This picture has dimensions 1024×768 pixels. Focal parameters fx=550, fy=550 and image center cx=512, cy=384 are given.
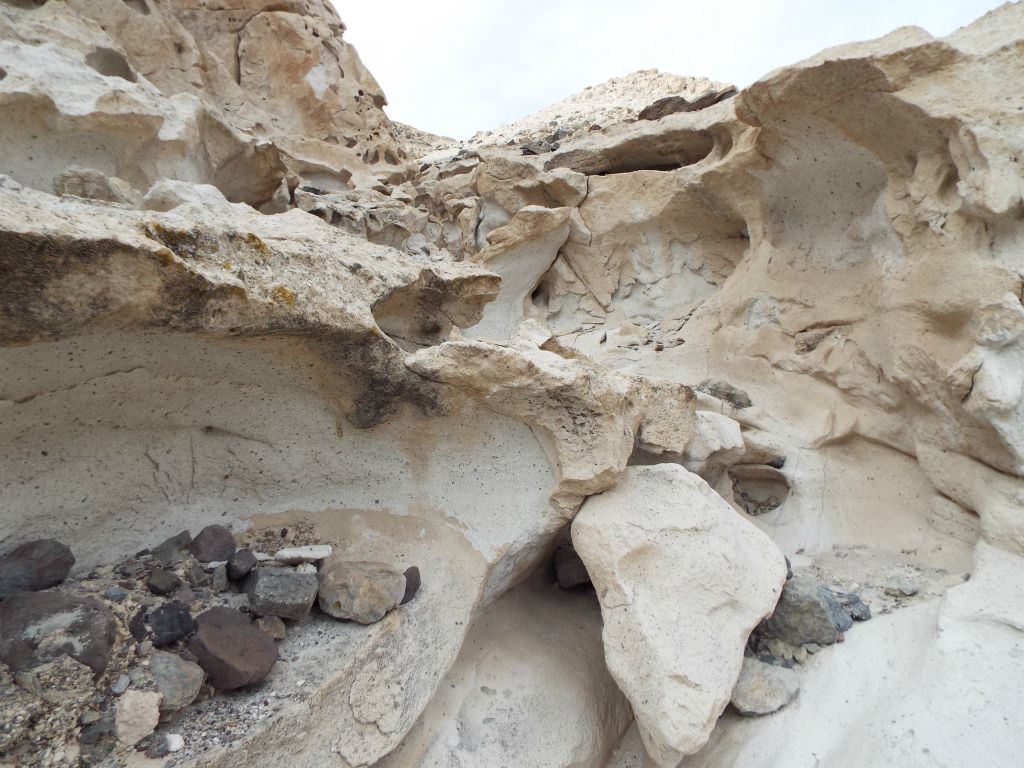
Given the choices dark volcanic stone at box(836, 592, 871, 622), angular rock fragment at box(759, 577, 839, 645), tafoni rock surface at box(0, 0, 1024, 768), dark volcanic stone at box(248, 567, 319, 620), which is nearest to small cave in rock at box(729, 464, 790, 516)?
tafoni rock surface at box(0, 0, 1024, 768)

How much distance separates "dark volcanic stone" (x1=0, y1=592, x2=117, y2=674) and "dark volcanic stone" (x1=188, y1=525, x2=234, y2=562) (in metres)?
0.37

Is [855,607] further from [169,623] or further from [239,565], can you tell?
[169,623]

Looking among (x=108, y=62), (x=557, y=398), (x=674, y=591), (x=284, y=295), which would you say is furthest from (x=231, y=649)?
(x=108, y=62)

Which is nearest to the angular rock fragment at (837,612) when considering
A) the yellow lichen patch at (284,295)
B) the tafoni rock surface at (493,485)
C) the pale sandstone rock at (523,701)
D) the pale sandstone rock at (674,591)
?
the tafoni rock surface at (493,485)

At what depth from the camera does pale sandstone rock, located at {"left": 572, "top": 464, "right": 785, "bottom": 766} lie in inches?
63.6

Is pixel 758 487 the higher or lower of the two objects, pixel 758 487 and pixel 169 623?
the lower

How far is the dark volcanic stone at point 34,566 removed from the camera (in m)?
1.38

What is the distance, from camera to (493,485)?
211 cm

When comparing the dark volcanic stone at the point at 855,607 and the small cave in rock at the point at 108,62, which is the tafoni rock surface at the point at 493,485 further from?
the small cave in rock at the point at 108,62

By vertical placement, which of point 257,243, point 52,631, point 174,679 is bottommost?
point 174,679

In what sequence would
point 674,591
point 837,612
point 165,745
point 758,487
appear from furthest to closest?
point 758,487 → point 837,612 → point 674,591 → point 165,745

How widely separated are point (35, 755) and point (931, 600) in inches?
107

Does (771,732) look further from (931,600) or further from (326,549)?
(326,549)

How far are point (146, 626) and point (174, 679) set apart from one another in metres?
0.19
